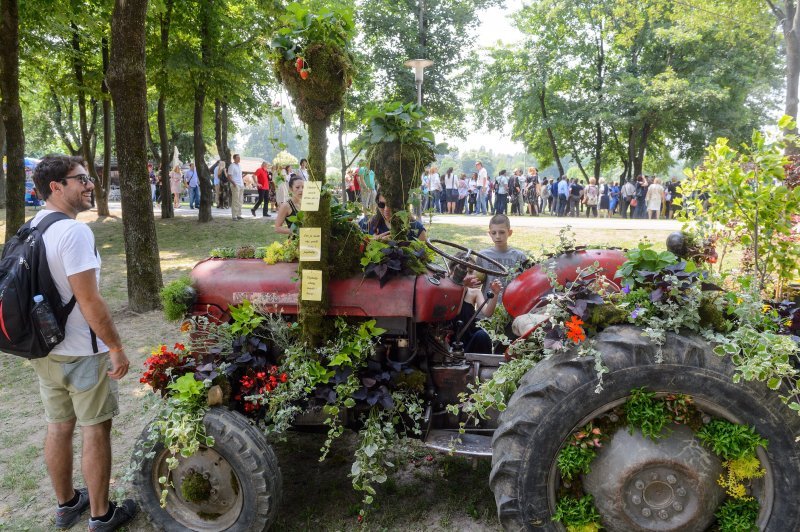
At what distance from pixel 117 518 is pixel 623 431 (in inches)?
110

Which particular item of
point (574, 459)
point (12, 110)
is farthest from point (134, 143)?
point (574, 459)

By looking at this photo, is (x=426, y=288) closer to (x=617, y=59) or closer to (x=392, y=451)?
(x=392, y=451)

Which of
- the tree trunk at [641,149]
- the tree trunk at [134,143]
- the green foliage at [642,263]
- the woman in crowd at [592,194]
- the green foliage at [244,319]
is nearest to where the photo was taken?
the green foliage at [642,263]

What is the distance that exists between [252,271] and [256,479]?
1.17m

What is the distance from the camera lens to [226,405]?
288 cm

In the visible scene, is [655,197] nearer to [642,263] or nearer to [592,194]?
[592,194]

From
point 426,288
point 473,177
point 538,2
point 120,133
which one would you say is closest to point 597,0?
point 538,2

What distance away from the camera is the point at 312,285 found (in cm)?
282

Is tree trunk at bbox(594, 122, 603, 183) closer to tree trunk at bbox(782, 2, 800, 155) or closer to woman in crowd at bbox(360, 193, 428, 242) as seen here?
tree trunk at bbox(782, 2, 800, 155)

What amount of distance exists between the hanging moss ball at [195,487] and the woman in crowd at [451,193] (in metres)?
19.4

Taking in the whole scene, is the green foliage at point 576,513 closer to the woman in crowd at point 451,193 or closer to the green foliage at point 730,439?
the green foliage at point 730,439

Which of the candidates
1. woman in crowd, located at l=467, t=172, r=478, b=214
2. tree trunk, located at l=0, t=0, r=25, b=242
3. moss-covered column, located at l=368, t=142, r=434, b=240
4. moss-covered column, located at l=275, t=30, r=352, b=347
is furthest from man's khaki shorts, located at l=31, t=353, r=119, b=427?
woman in crowd, located at l=467, t=172, r=478, b=214

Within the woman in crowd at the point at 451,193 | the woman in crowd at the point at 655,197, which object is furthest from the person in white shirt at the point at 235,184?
the woman in crowd at the point at 655,197

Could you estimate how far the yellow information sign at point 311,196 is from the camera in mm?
2725
